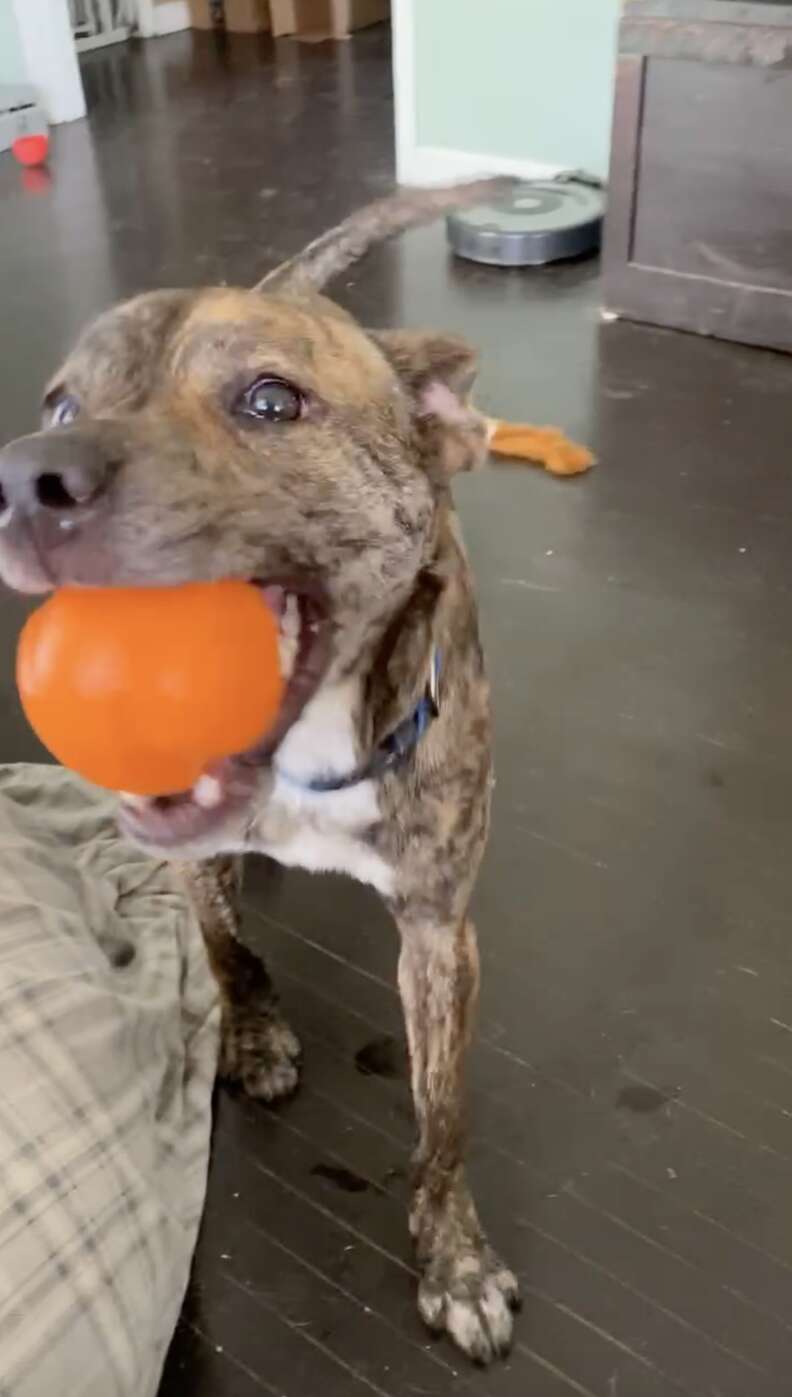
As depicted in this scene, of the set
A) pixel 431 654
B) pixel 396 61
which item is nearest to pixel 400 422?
pixel 431 654

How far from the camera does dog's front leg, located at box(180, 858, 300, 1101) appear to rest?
5.63 feet

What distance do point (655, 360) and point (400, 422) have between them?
8.32ft

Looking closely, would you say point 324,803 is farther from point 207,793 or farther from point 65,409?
point 65,409

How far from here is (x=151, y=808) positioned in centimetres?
121

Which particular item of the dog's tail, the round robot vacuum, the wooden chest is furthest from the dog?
the round robot vacuum

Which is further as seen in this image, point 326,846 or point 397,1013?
point 397,1013

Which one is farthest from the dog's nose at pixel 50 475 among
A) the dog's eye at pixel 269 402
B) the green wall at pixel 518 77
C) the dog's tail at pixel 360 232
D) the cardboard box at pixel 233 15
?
the cardboard box at pixel 233 15

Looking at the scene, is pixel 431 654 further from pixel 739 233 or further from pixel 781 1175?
pixel 739 233

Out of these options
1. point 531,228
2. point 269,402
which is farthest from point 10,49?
point 269,402

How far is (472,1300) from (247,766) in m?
0.70

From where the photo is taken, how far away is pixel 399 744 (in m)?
1.36

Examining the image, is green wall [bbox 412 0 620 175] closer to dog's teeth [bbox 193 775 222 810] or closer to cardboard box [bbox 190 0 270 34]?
cardboard box [bbox 190 0 270 34]

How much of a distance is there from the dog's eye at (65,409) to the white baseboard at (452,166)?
12.0 feet

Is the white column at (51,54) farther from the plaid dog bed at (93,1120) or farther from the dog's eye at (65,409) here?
the dog's eye at (65,409)
